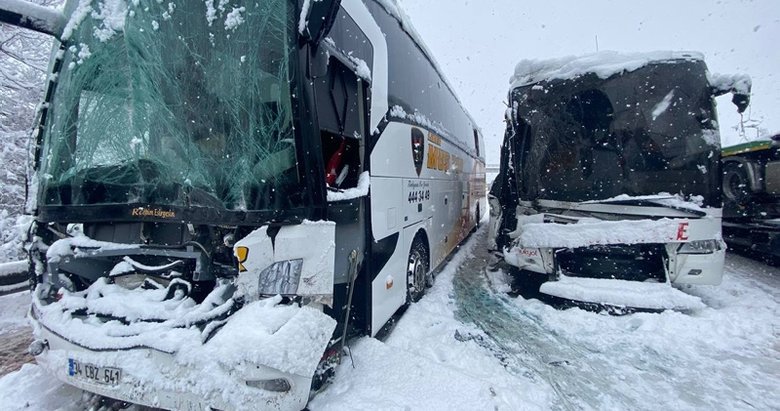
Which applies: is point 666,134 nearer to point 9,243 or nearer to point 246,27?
point 246,27

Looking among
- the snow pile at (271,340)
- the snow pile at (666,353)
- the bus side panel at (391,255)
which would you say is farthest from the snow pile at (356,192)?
the snow pile at (666,353)

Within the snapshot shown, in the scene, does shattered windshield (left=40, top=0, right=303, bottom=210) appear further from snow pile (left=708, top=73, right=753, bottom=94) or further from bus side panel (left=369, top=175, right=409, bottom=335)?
snow pile (left=708, top=73, right=753, bottom=94)

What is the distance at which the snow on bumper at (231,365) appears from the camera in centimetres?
222

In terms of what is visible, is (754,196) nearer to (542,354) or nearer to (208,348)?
(542,354)

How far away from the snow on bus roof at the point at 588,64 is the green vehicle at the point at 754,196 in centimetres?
464

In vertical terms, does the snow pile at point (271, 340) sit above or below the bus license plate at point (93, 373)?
above

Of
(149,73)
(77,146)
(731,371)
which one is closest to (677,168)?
(731,371)

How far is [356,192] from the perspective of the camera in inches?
130

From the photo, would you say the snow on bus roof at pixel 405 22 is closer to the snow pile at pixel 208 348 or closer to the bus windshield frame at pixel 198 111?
the bus windshield frame at pixel 198 111

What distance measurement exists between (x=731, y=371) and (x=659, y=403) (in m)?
1.09

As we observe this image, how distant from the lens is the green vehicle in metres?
7.38

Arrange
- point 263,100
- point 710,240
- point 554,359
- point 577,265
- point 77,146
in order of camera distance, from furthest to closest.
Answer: point 577,265 → point 710,240 → point 554,359 → point 77,146 → point 263,100

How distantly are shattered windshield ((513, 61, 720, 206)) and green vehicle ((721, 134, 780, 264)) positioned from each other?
4.15 metres

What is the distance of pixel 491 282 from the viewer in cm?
644
